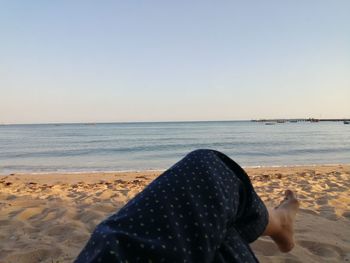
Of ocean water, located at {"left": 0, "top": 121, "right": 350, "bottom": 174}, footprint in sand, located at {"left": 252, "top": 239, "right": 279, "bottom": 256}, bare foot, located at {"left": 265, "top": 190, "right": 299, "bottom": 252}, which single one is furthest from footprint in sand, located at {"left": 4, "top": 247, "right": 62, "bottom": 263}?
ocean water, located at {"left": 0, "top": 121, "right": 350, "bottom": 174}

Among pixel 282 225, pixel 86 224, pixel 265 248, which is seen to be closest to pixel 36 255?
pixel 86 224

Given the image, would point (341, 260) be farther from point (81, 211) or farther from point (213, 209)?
point (81, 211)

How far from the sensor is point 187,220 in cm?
106

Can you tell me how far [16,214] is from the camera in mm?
4105

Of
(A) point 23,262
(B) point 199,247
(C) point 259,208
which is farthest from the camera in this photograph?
(A) point 23,262

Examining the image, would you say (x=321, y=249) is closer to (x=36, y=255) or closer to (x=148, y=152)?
(x=36, y=255)

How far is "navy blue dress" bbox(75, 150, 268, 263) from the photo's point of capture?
0.95 meters

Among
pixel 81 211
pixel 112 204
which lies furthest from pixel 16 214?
pixel 112 204

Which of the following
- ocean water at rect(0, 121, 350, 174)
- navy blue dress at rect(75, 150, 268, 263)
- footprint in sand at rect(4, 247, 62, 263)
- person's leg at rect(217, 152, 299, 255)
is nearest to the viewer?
navy blue dress at rect(75, 150, 268, 263)

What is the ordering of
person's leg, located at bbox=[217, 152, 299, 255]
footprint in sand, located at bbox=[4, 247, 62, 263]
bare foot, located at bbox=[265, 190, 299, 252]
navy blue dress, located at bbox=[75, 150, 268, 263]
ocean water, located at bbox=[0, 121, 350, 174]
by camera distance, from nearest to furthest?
navy blue dress, located at bbox=[75, 150, 268, 263], person's leg, located at bbox=[217, 152, 299, 255], bare foot, located at bbox=[265, 190, 299, 252], footprint in sand, located at bbox=[4, 247, 62, 263], ocean water, located at bbox=[0, 121, 350, 174]

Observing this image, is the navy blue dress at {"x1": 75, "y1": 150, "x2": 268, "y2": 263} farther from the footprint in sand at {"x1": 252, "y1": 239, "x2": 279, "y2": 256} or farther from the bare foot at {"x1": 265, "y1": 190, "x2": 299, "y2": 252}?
the footprint in sand at {"x1": 252, "y1": 239, "x2": 279, "y2": 256}

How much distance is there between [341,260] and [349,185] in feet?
12.1

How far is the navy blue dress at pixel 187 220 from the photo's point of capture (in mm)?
950

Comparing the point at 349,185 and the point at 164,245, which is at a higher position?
the point at 164,245
